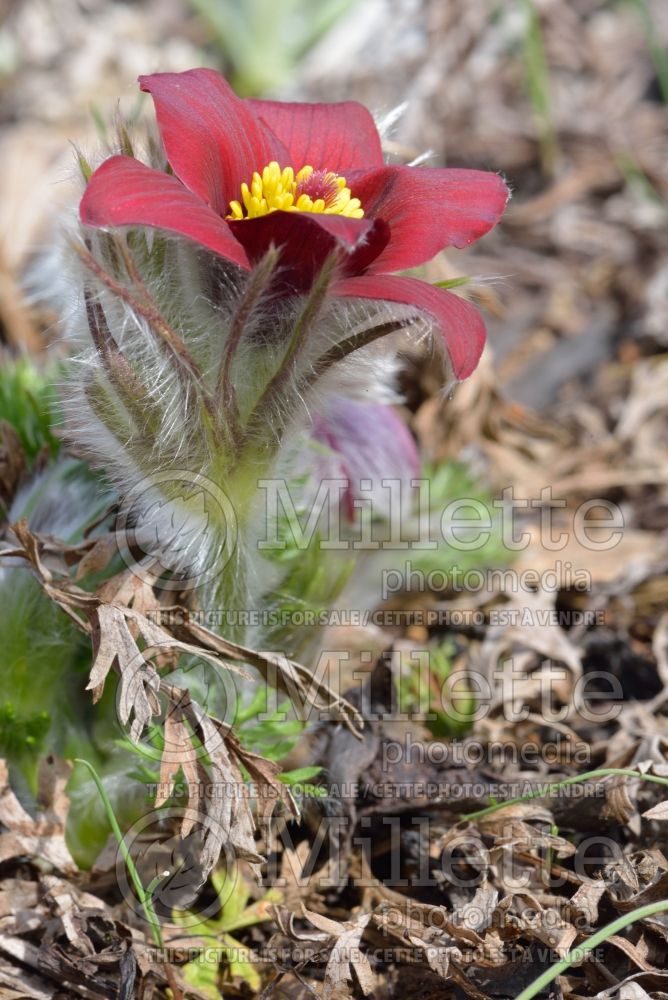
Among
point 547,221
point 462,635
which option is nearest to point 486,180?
point 462,635

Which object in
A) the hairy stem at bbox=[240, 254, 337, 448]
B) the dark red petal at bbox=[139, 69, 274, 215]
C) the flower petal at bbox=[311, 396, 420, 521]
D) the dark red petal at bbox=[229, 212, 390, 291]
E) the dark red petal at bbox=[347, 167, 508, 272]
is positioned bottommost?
the flower petal at bbox=[311, 396, 420, 521]

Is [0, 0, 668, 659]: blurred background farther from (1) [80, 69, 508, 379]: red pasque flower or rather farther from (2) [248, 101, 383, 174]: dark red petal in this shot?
(1) [80, 69, 508, 379]: red pasque flower

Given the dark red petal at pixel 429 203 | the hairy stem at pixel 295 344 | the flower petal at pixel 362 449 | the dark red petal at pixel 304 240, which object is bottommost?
the flower petal at pixel 362 449

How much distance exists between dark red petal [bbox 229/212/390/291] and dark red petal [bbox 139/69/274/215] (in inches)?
3.8

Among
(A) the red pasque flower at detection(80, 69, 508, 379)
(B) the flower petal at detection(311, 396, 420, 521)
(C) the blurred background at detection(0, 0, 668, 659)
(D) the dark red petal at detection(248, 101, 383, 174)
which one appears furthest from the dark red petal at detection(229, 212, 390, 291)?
(C) the blurred background at detection(0, 0, 668, 659)

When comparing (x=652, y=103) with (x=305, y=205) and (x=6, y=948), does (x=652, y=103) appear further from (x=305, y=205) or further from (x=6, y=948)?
(x=6, y=948)

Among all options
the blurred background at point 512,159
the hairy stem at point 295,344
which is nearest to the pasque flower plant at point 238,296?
the hairy stem at point 295,344

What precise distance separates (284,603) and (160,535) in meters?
0.26

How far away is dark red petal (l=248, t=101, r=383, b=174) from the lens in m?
1.50

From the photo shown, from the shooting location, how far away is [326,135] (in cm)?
151

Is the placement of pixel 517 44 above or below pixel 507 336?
above

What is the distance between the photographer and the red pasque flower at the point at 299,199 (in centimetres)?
116

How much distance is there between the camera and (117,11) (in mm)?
4129

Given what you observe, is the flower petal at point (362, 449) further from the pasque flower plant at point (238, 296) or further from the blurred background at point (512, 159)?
the blurred background at point (512, 159)
